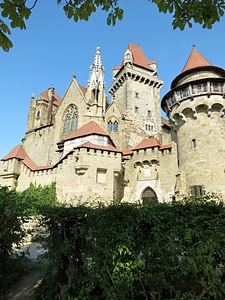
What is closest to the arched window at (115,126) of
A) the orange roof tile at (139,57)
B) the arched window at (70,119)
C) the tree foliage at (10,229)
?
the arched window at (70,119)

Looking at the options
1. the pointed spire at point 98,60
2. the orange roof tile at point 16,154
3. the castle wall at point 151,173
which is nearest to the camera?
the castle wall at point 151,173

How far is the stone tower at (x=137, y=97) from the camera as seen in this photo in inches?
1175

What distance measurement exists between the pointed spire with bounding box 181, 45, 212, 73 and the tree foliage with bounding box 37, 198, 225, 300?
20475 mm

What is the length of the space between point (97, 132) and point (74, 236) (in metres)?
16.6

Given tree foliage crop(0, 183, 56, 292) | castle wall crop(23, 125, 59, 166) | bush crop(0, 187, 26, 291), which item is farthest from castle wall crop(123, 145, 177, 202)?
bush crop(0, 187, 26, 291)

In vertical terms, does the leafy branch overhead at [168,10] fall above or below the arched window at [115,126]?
below

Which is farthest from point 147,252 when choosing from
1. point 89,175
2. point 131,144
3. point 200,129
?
point 131,144

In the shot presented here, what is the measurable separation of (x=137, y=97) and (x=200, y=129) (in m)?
14.9

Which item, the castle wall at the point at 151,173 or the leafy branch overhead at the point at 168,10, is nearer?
the leafy branch overhead at the point at 168,10

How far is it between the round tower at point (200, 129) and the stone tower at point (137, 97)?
30.9ft

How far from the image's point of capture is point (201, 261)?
411 cm

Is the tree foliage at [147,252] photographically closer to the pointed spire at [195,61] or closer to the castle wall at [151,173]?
the castle wall at [151,173]

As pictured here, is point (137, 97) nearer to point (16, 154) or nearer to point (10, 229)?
point (16, 154)

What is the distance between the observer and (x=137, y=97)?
3244cm
